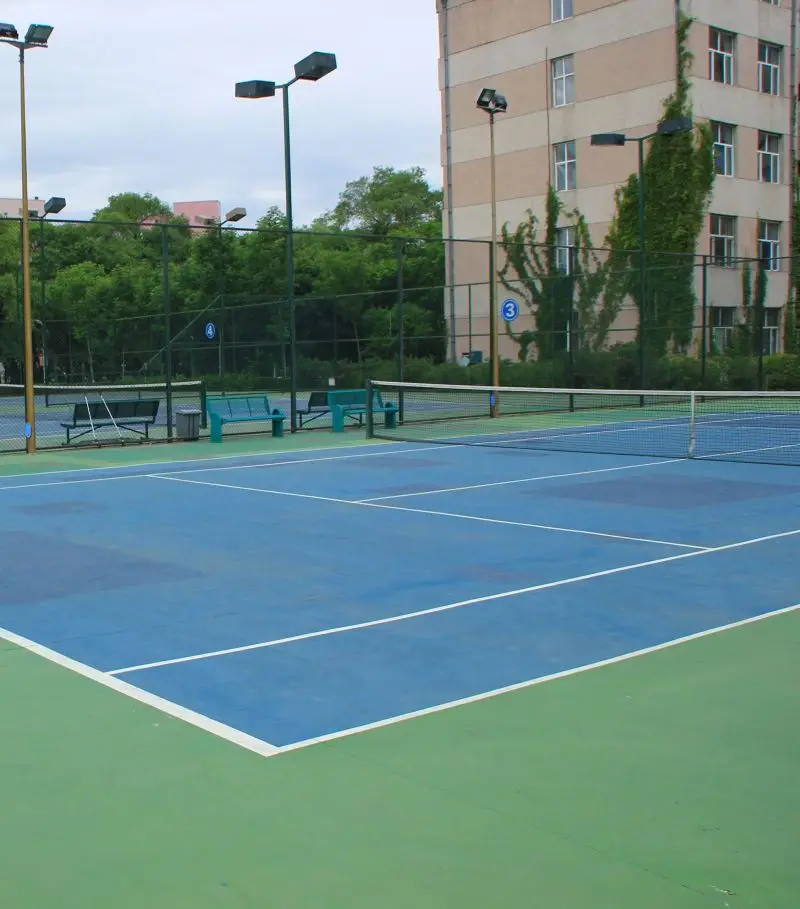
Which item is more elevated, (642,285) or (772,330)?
(642,285)

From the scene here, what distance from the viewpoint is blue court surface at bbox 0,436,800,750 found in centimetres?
534

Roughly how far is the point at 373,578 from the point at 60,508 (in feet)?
16.0

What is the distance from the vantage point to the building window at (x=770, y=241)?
35.4 meters

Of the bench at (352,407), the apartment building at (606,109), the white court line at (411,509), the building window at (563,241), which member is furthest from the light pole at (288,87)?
the building window at (563,241)

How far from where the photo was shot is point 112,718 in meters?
4.77

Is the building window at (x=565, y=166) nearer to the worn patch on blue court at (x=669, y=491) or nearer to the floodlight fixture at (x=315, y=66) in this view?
the floodlight fixture at (x=315, y=66)

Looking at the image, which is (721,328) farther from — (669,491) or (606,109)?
(669,491)

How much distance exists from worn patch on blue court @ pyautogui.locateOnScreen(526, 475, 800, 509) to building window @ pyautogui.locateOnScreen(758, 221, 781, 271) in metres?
24.5

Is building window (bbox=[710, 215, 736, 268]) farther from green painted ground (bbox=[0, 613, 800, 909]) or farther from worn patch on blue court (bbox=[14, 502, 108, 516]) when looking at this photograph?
green painted ground (bbox=[0, 613, 800, 909])

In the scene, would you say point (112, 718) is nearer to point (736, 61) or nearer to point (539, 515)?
point (539, 515)

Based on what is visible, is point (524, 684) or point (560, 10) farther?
point (560, 10)

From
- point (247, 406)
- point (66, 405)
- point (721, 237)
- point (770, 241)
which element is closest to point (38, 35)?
point (247, 406)

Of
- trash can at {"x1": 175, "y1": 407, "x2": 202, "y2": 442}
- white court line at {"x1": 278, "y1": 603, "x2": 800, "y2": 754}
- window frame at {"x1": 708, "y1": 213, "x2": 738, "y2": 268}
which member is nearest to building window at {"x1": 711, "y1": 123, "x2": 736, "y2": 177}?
window frame at {"x1": 708, "y1": 213, "x2": 738, "y2": 268}

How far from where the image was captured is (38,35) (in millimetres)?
15953
